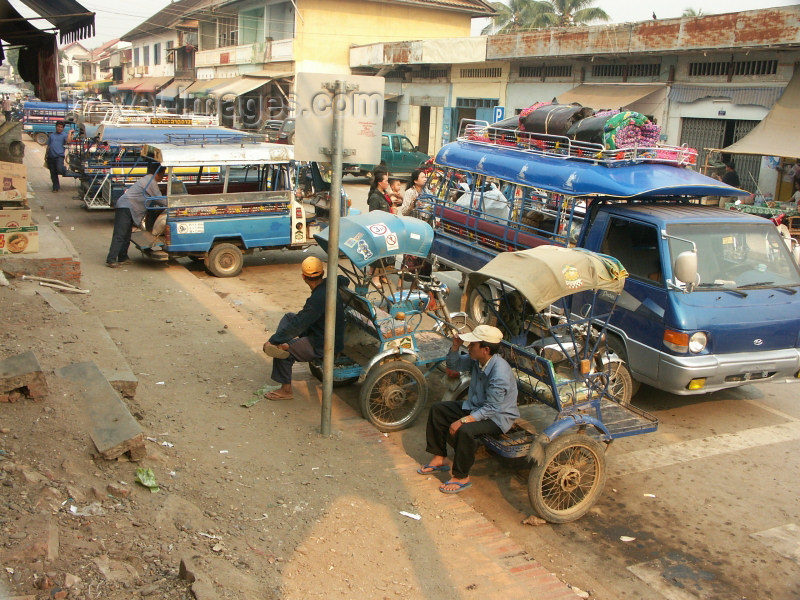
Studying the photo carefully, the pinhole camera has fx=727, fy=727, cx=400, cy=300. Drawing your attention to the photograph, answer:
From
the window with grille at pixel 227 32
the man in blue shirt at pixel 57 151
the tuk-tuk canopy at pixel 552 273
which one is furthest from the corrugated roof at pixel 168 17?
the tuk-tuk canopy at pixel 552 273

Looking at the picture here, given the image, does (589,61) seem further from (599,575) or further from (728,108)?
(599,575)

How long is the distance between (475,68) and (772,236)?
23024 millimetres

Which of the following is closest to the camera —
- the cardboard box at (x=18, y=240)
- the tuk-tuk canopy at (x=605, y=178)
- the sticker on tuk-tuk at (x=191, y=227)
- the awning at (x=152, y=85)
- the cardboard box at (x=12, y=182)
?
the tuk-tuk canopy at (x=605, y=178)

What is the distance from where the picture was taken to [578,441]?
5.13 meters

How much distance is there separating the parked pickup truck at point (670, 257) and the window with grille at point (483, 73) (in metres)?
19.6

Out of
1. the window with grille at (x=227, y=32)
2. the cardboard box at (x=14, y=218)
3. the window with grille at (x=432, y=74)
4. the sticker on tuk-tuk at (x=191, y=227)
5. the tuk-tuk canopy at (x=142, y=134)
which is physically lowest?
the sticker on tuk-tuk at (x=191, y=227)

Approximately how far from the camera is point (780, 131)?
16.2 metres

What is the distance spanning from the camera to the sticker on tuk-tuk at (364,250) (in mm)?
6445

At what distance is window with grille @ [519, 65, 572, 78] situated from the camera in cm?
2406

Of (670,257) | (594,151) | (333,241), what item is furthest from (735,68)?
(333,241)

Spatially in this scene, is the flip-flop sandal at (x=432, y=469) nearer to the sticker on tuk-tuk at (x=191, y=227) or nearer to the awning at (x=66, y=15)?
the awning at (x=66, y=15)

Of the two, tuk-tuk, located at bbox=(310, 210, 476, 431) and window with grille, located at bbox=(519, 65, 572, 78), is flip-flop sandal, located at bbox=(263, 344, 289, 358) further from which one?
window with grille, located at bbox=(519, 65, 572, 78)

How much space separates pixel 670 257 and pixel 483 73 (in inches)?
913

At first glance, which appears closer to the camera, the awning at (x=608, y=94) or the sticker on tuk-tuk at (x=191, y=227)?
the sticker on tuk-tuk at (x=191, y=227)
